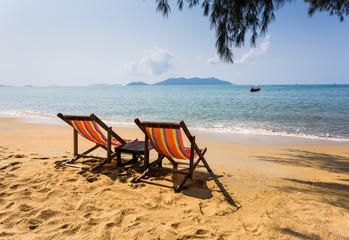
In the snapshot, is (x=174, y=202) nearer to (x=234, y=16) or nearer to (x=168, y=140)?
(x=168, y=140)

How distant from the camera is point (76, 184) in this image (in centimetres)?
319

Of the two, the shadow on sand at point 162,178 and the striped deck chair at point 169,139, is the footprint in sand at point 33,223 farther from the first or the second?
the striped deck chair at point 169,139

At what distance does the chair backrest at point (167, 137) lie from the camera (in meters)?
2.99

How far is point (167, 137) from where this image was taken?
10.3 ft

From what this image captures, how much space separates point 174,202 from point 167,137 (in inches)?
36.2

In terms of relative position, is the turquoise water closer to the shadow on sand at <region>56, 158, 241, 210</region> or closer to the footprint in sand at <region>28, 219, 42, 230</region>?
the shadow on sand at <region>56, 158, 241, 210</region>

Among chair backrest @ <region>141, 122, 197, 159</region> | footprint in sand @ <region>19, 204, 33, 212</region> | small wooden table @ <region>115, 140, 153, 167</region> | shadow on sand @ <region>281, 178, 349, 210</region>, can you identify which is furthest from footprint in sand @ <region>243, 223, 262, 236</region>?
footprint in sand @ <region>19, 204, 33, 212</region>

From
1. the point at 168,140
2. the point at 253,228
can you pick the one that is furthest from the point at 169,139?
the point at 253,228

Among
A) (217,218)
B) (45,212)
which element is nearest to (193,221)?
(217,218)

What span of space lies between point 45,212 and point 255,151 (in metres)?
4.97

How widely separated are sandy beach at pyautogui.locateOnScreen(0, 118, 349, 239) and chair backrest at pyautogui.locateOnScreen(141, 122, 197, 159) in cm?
54

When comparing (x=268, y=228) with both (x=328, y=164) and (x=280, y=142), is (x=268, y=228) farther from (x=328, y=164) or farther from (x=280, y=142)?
(x=280, y=142)

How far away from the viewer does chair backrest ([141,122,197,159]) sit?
2990mm

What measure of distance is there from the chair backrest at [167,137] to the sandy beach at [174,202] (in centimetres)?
54
